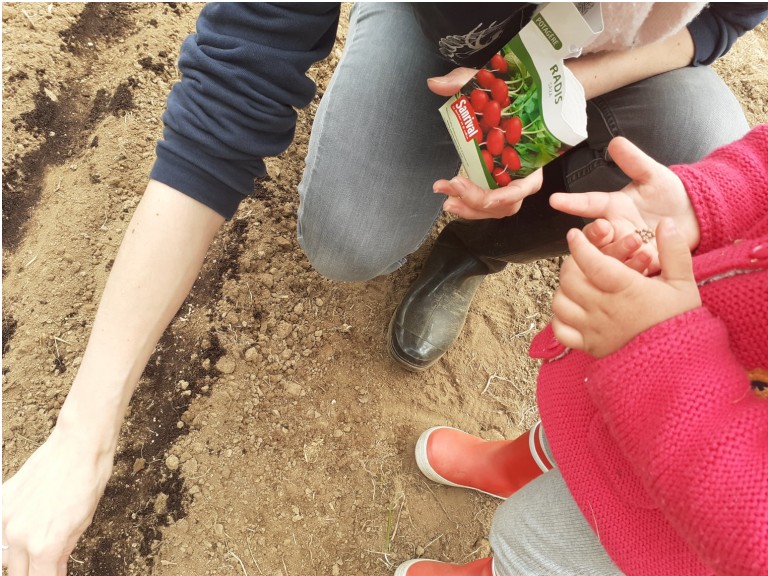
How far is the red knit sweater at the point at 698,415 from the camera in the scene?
0.57 metres

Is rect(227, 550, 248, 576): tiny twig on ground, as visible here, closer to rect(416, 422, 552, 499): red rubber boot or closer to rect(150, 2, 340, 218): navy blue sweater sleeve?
rect(416, 422, 552, 499): red rubber boot

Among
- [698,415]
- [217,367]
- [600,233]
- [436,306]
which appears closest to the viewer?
[698,415]

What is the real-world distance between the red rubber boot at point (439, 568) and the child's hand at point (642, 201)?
0.70 m

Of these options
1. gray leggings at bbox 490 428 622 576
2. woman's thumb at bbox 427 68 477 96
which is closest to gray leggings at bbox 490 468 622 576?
gray leggings at bbox 490 428 622 576

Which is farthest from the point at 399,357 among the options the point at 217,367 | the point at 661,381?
the point at 661,381

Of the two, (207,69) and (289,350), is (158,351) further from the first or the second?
(207,69)

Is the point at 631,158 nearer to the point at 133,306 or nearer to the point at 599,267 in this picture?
the point at 599,267

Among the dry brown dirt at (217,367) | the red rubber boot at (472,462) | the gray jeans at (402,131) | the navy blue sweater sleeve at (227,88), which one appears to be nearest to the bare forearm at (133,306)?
the navy blue sweater sleeve at (227,88)

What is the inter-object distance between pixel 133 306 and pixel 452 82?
58 centimetres

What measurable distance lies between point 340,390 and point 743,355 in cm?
83

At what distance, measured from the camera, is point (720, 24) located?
963mm

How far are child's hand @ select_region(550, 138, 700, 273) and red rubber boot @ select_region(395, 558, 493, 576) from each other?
0.70 m

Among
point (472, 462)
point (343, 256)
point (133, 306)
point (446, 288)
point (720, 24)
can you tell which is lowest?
point (472, 462)

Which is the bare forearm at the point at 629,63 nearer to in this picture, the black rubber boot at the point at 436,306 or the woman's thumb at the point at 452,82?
the woman's thumb at the point at 452,82
